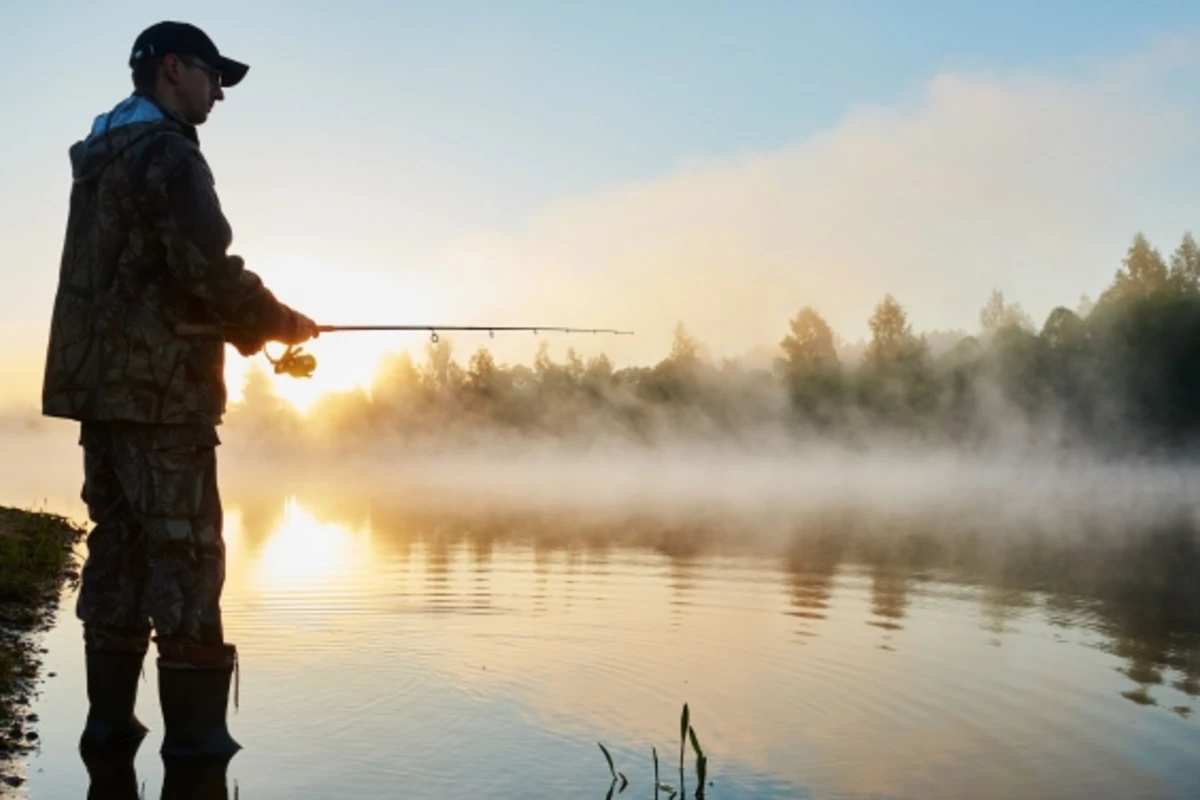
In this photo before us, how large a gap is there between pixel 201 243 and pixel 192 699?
1956 millimetres

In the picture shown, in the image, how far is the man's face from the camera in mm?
5555

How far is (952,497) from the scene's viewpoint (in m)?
37.4

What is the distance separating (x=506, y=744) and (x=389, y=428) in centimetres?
14889

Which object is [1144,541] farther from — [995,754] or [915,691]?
[995,754]

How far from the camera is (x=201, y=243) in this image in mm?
5258

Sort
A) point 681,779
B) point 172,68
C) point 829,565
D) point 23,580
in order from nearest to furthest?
point 681,779
point 172,68
point 23,580
point 829,565

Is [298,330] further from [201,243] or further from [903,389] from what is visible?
[903,389]

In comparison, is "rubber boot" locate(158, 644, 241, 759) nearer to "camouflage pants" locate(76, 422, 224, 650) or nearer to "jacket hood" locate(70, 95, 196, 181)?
"camouflage pants" locate(76, 422, 224, 650)

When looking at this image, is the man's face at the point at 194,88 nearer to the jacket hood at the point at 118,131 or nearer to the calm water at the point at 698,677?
the jacket hood at the point at 118,131

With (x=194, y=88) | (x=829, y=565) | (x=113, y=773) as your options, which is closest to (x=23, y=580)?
(x=113, y=773)

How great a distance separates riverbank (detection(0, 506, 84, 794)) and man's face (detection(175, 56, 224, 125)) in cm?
291

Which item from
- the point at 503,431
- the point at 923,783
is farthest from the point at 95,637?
the point at 503,431

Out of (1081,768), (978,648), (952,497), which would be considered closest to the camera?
(1081,768)

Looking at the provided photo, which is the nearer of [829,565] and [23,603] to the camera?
[23,603]
